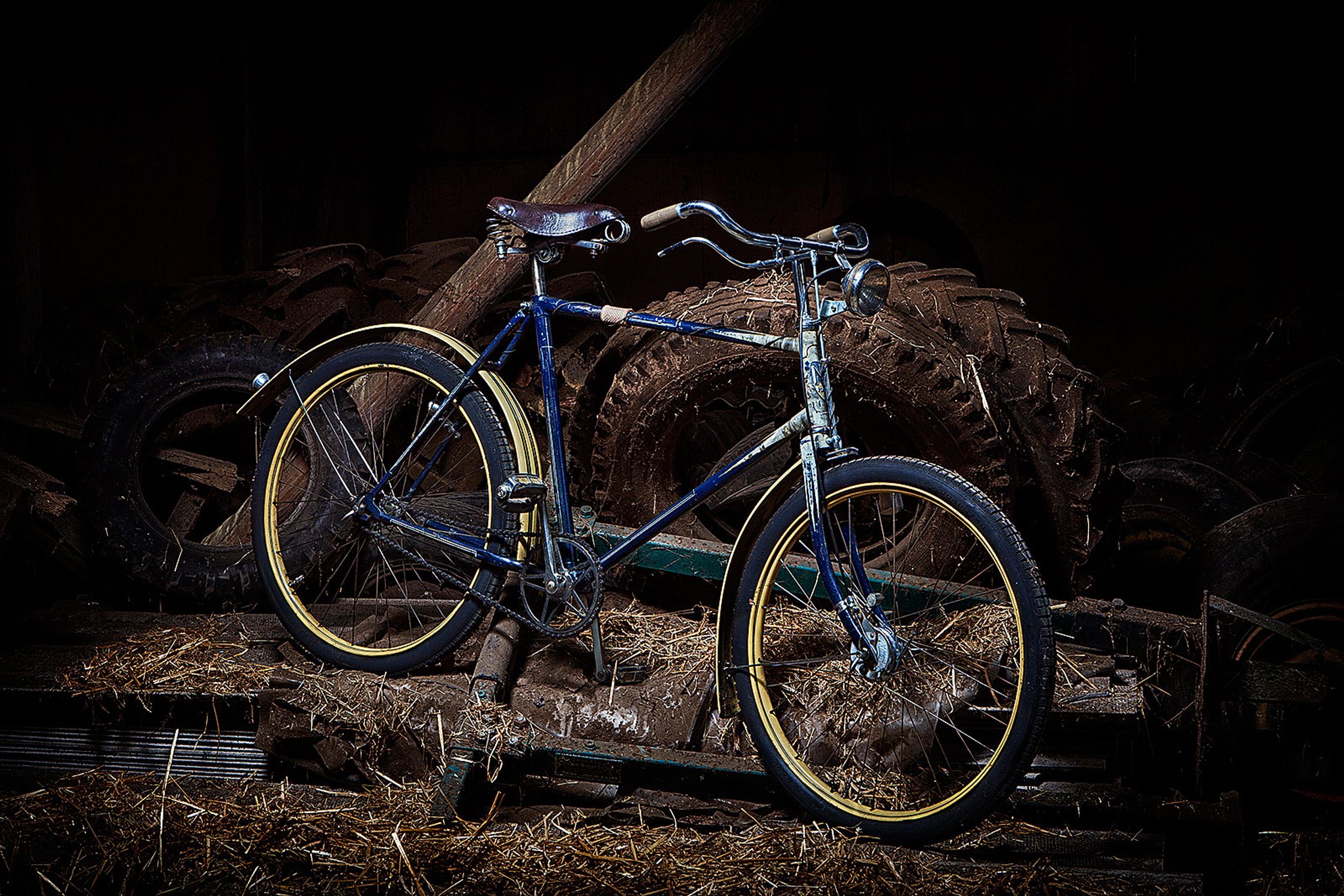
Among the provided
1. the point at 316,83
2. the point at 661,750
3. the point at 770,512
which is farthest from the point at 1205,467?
the point at 316,83

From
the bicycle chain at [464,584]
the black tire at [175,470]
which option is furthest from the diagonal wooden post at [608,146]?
the bicycle chain at [464,584]

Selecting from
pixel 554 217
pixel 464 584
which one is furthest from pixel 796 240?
pixel 464 584

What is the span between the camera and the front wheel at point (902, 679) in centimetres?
215

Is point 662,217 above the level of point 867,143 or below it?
below

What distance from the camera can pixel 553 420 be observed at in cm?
283

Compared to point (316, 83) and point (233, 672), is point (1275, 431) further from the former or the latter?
point (316, 83)

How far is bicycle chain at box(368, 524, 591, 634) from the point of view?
2811 mm

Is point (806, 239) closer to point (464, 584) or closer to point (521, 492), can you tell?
point (521, 492)

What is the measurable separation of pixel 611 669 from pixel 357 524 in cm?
88

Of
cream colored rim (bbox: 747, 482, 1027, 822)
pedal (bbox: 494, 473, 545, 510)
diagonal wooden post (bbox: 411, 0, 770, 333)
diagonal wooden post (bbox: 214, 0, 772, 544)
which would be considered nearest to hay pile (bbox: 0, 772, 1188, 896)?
cream colored rim (bbox: 747, 482, 1027, 822)

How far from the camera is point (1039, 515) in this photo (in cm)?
341

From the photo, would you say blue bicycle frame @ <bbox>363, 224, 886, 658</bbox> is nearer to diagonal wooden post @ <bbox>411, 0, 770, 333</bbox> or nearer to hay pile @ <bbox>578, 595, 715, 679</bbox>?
hay pile @ <bbox>578, 595, 715, 679</bbox>

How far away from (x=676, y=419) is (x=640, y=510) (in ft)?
1.14

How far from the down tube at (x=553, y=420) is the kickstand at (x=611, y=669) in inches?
12.7
